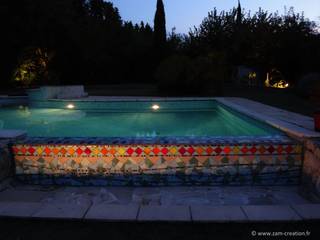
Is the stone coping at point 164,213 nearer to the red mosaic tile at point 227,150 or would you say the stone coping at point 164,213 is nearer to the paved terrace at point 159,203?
the paved terrace at point 159,203

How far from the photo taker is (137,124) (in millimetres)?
9008

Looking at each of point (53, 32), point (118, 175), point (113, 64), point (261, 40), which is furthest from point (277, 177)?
point (113, 64)

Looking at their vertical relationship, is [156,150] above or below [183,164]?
above

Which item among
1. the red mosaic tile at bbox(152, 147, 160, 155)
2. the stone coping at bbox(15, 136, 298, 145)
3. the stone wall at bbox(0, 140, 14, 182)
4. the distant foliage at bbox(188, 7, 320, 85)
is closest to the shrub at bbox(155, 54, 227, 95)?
the distant foliage at bbox(188, 7, 320, 85)

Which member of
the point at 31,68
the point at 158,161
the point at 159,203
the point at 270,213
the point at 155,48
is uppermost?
the point at 155,48

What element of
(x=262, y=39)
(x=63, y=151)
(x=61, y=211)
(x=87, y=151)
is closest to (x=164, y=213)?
(x=61, y=211)

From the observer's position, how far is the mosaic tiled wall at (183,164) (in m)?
4.12

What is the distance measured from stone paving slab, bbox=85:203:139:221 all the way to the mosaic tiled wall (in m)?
1.13

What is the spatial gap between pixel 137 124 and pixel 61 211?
6162 millimetres

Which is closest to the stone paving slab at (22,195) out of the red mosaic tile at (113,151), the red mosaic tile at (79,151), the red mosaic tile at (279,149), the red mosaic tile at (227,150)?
the red mosaic tile at (79,151)

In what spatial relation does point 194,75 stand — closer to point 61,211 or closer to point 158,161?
point 158,161

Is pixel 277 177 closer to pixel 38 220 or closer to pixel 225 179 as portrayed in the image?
pixel 225 179

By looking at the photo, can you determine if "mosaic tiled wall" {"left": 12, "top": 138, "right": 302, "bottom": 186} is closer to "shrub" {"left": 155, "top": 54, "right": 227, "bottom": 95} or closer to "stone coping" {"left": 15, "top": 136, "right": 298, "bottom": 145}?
"stone coping" {"left": 15, "top": 136, "right": 298, "bottom": 145}

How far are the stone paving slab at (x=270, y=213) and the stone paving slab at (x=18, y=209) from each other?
1.97 meters
